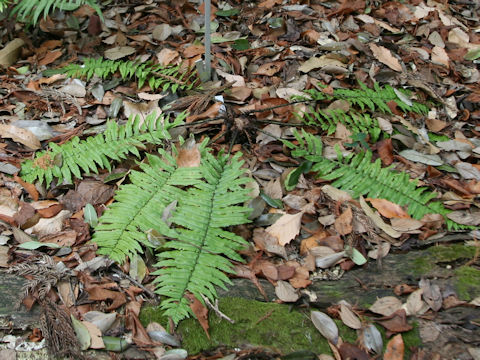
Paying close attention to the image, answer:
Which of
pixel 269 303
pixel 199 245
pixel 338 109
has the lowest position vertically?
pixel 269 303

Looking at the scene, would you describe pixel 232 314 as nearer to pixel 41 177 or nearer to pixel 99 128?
pixel 41 177

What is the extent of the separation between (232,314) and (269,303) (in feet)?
0.65

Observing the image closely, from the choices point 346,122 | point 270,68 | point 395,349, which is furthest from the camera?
point 270,68

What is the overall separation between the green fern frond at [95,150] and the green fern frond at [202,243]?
51cm

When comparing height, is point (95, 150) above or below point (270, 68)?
below

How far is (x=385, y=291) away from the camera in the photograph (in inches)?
90.7

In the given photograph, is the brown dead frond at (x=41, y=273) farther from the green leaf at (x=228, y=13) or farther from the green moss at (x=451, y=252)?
the green leaf at (x=228, y=13)

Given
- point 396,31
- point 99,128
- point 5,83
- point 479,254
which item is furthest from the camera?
point 396,31

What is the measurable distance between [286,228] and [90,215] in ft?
3.71

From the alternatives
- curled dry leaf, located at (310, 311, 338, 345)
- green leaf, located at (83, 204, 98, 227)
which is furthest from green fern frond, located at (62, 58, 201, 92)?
curled dry leaf, located at (310, 311, 338, 345)

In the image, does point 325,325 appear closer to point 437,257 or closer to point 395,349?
point 395,349

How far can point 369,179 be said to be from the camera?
9.23 feet

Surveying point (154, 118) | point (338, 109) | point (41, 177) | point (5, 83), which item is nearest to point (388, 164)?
point (338, 109)

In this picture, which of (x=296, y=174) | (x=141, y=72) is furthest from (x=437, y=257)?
(x=141, y=72)
